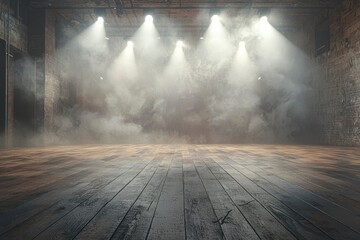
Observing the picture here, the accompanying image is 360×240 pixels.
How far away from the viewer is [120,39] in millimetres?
11867

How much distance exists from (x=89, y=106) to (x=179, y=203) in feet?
34.5

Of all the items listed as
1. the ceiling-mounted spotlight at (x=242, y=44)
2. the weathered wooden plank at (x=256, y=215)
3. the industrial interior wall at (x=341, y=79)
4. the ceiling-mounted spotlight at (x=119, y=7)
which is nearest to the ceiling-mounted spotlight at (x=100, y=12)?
the ceiling-mounted spotlight at (x=119, y=7)

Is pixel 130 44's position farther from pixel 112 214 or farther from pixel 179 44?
pixel 112 214

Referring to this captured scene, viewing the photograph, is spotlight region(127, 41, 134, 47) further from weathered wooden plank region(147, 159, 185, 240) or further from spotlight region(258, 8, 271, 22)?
weathered wooden plank region(147, 159, 185, 240)

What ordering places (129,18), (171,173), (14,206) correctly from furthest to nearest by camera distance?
(129,18)
(171,173)
(14,206)

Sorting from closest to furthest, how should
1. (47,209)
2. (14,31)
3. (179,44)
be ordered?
(47,209) → (14,31) → (179,44)

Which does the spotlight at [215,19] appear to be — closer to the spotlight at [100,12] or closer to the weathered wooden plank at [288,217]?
the spotlight at [100,12]

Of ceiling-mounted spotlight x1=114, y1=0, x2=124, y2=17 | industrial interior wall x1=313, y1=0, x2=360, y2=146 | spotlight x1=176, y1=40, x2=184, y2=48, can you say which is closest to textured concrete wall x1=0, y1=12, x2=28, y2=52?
ceiling-mounted spotlight x1=114, y1=0, x2=124, y2=17

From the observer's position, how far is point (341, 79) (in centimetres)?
799

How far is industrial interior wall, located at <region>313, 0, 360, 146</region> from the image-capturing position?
7.38 metres

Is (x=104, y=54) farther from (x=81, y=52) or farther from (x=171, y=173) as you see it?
(x=171, y=173)

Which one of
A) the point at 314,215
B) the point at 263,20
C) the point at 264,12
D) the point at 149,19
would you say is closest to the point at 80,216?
the point at 314,215

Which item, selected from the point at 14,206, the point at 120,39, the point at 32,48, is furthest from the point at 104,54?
the point at 14,206

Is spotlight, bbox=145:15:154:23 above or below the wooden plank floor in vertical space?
above
